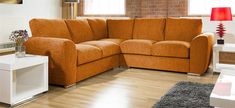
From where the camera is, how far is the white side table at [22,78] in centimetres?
249

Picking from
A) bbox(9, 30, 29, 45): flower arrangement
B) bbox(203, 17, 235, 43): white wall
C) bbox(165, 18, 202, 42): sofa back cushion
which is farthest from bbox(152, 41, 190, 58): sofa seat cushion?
bbox(9, 30, 29, 45): flower arrangement

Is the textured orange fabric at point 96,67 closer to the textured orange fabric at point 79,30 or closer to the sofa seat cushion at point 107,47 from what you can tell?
the sofa seat cushion at point 107,47

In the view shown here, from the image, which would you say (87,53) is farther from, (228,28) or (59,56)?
(228,28)

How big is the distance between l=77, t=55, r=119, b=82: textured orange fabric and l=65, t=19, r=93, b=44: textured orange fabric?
591 mm

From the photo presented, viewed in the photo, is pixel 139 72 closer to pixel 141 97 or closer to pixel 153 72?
pixel 153 72

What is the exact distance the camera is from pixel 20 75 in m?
2.96

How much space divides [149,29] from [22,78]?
98.1 inches

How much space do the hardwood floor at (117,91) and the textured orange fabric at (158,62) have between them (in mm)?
100

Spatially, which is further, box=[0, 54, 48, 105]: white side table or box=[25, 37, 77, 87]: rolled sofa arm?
box=[25, 37, 77, 87]: rolled sofa arm

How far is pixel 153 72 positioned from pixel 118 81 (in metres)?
0.82

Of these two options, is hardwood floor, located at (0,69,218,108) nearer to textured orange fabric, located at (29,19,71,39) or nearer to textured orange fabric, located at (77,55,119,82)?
textured orange fabric, located at (77,55,119,82)

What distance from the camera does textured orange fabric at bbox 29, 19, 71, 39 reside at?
3549mm

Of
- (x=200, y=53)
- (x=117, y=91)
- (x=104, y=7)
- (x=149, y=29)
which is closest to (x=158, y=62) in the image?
(x=200, y=53)

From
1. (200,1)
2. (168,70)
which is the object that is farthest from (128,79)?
(200,1)
